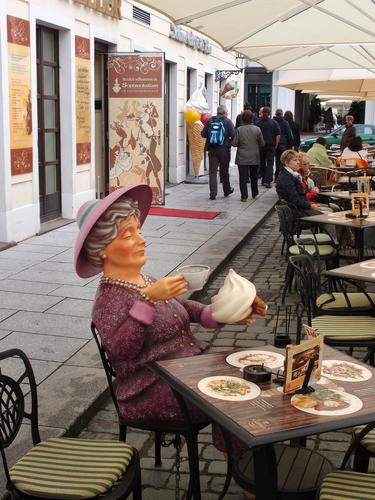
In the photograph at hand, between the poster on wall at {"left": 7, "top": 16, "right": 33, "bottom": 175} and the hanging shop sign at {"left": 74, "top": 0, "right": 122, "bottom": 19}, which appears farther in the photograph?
the hanging shop sign at {"left": 74, "top": 0, "right": 122, "bottom": 19}

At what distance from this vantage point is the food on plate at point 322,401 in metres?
2.75

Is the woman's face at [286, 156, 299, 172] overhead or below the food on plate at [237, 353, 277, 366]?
overhead

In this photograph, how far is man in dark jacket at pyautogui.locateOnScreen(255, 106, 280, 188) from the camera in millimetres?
17031

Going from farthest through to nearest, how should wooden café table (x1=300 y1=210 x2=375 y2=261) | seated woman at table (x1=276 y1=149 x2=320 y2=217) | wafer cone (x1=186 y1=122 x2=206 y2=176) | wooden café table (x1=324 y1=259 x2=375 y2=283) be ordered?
wafer cone (x1=186 y1=122 x2=206 y2=176), seated woman at table (x1=276 y1=149 x2=320 y2=217), wooden café table (x1=300 y1=210 x2=375 y2=261), wooden café table (x1=324 y1=259 x2=375 y2=283)

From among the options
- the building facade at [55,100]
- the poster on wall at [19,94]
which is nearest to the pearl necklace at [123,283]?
the building facade at [55,100]

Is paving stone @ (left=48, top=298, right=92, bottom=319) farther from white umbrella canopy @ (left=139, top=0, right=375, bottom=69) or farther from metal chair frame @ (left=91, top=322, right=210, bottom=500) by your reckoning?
white umbrella canopy @ (left=139, top=0, right=375, bottom=69)

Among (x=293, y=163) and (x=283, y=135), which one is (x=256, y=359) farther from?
(x=283, y=135)

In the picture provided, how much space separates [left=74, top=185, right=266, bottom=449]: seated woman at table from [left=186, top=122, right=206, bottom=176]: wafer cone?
14338mm

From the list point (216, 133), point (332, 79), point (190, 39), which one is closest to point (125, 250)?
point (216, 133)

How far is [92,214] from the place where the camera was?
132 inches

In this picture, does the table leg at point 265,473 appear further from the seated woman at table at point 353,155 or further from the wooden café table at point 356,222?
the seated woman at table at point 353,155

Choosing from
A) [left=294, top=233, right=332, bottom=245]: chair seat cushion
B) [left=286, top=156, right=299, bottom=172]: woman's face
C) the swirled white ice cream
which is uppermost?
[left=286, top=156, right=299, bottom=172]: woman's face

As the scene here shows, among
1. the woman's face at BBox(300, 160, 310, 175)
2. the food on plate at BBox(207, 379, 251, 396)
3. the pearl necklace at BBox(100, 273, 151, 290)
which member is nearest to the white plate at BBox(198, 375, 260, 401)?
the food on plate at BBox(207, 379, 251, 396)

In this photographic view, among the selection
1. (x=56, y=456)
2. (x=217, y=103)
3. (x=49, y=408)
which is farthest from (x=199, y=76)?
(x=56, y=456)
